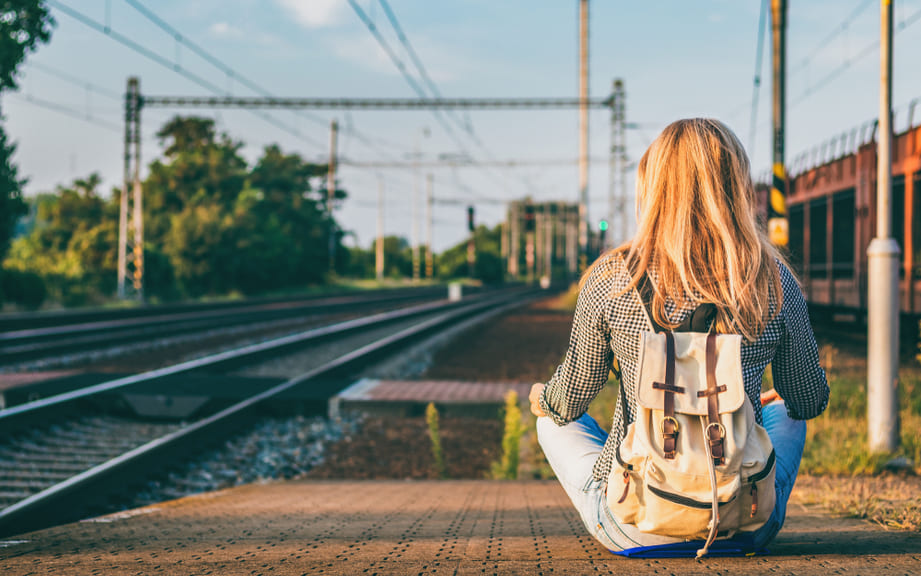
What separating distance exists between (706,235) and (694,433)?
54 cm

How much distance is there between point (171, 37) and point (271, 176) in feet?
107

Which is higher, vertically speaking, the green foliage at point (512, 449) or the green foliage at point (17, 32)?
the green foliage at point (17, 32)

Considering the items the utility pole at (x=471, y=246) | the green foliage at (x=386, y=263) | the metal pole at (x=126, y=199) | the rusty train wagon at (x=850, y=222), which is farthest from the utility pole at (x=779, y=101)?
the green foliage at (x=386, y=263)

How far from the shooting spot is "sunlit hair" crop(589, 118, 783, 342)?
7.16 feet

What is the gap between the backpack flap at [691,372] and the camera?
2059mm

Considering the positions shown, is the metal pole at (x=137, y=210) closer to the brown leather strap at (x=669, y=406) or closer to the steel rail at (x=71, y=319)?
the steel rail at (x=71, y=319)

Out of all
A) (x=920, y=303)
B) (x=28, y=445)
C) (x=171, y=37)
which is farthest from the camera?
(x=171, y=37)

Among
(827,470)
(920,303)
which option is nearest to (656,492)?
(827,470)

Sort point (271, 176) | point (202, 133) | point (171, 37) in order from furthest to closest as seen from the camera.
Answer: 1. point (271, 176)
2. point (202, 133)
3. point (171, 37)

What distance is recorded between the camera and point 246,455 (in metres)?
6.50

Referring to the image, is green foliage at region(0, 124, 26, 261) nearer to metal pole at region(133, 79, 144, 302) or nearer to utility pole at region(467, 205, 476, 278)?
metal pole at region(133, 79, 144, 302)

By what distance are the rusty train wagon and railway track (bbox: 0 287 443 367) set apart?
11.7 m

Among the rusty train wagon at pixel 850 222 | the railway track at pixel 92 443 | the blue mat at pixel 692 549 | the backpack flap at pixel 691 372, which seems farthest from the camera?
the rusty train wagon at pixel 850 222

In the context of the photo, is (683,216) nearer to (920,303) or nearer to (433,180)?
(920,303)
